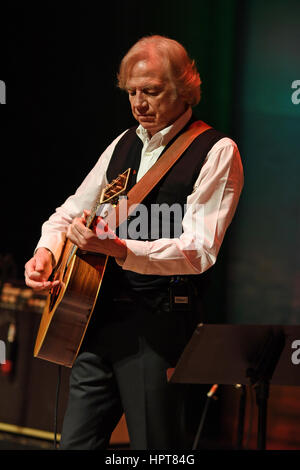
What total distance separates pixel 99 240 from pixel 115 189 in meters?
0.26

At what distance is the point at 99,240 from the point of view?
6.66 ft

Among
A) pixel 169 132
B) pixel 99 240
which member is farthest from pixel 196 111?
pixel 99 240

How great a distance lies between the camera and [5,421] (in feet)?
13.6

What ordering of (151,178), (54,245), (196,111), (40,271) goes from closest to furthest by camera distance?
(151,178)
(40,271)
(54,245)
(196,111)

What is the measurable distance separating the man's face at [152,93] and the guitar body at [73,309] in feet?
1.66

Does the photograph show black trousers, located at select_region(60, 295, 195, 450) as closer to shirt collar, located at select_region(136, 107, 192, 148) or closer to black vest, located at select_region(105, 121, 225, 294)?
black vest, located at select_region(105, 121, 225, 294)

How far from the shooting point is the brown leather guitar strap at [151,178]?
2.22 m

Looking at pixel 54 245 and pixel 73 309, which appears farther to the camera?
pixel 54 245

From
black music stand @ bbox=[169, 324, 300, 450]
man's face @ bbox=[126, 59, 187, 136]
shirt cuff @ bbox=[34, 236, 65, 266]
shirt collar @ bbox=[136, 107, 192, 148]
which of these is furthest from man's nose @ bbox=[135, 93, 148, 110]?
black music stand @ bbox=[169, 324, 300, 450]

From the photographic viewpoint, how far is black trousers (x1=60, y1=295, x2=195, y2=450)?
217 centimetres

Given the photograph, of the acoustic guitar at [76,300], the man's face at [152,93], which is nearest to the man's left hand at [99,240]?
the acoustic guitar at [76,300]

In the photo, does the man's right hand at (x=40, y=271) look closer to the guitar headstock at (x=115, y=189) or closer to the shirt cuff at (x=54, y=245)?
the shirt cuff at (x=54, y=245)

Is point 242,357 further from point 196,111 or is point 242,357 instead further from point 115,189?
point 196,111
